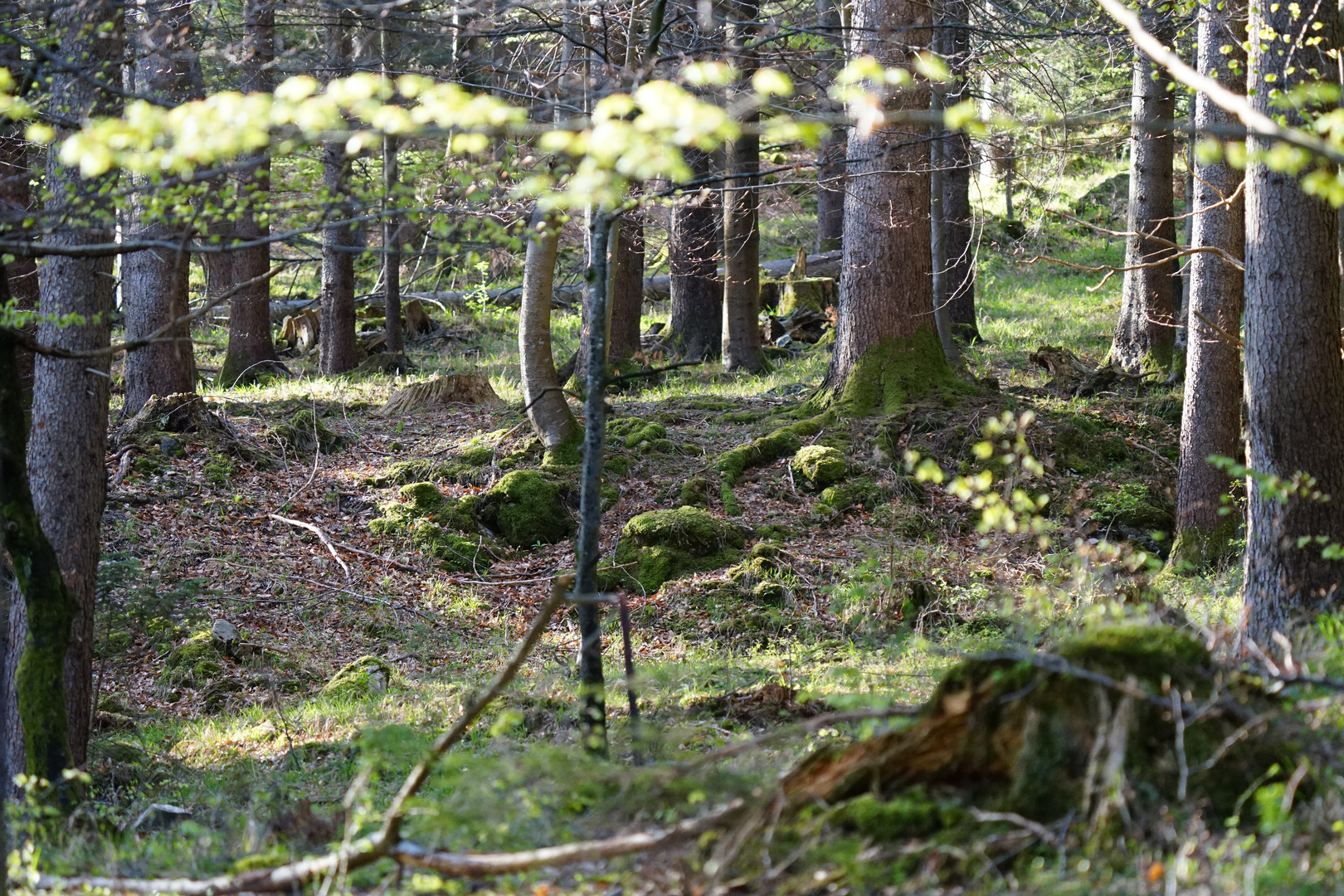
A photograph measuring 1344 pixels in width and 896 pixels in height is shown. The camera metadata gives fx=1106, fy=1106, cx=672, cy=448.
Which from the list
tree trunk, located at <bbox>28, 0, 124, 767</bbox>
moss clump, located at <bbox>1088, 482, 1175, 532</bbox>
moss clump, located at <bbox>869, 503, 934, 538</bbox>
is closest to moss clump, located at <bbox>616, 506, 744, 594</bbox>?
moss clump, located at <bbox>869, 503, 934, 538</bbox>

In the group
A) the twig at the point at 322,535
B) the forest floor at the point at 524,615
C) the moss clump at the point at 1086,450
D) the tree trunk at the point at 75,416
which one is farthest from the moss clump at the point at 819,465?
the tree trunk at the point at 75,416

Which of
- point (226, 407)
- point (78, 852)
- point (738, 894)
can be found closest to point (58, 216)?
point (78, 852)

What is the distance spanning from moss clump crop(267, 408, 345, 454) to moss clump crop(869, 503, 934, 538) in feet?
21.0

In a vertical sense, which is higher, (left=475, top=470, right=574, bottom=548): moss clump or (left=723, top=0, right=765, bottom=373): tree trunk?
(left=723, top=0, right=765, bottom=373): tree trunk

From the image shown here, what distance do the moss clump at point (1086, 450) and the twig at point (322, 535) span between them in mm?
7364

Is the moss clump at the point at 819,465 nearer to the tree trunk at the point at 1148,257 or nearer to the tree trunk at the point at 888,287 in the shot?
the tree trunk at the point at 888,287

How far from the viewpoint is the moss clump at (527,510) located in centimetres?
1141

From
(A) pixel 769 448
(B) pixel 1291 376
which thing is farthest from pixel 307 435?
(B) pixel 1291 376

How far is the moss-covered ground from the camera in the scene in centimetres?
370

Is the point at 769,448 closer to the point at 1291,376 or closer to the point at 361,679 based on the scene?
the point at 361,679

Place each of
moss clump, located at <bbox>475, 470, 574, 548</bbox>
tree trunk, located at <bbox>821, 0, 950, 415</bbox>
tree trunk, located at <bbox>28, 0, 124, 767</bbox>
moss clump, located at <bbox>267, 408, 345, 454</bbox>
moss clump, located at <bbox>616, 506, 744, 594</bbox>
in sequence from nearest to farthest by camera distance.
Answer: tree trunk, located at <bbox>28, 0, 124, 767</bbox>
moss clump, located at <bbox>616, 506, 744, 594</bbox>
moss clump, located at <bbox>475, 470, 574, 548</bbox>
tree trunk, located at <bbox>821, 0, 950, 415</bbox>
moss clump, located at <bbox>267, 408, 345, 454</bbox>

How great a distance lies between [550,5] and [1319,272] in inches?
213

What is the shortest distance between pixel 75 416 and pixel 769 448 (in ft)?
23.6

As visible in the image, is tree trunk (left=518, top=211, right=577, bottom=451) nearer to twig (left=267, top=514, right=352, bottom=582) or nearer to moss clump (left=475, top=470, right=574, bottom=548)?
moss clump (left=475, top=470, right=574, bottom=548)
